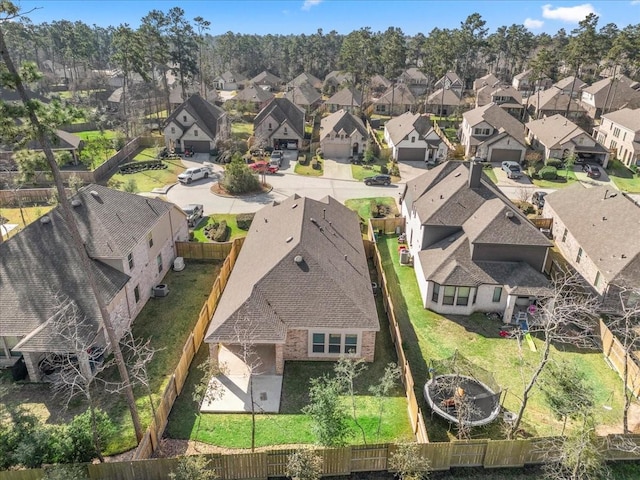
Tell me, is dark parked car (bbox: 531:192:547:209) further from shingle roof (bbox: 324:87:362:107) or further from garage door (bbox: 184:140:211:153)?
shingle roof (bbox: 324:87:362:107)

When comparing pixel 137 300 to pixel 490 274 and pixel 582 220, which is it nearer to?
pixel 490 274

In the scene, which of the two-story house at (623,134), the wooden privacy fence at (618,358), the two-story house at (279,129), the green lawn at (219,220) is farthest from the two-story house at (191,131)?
the two-story house at (623,134)

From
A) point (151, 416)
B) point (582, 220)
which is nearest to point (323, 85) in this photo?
point (582, 220)

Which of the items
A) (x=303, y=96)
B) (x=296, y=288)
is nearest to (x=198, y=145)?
(x=303, y=96)

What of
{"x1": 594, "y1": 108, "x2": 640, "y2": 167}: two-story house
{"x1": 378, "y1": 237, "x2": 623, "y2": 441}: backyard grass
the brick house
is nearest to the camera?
{"x1": 378, "y1": 237, "x2": 623, "y2": 441}: backyard grass

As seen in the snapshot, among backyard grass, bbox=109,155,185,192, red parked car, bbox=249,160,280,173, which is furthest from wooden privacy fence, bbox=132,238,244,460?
red parked car, bbox=249,160,280,173

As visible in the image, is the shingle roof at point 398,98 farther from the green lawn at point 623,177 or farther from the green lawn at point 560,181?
the green lawn at point 623,177

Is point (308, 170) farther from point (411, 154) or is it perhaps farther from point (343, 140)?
point (411, 154)
